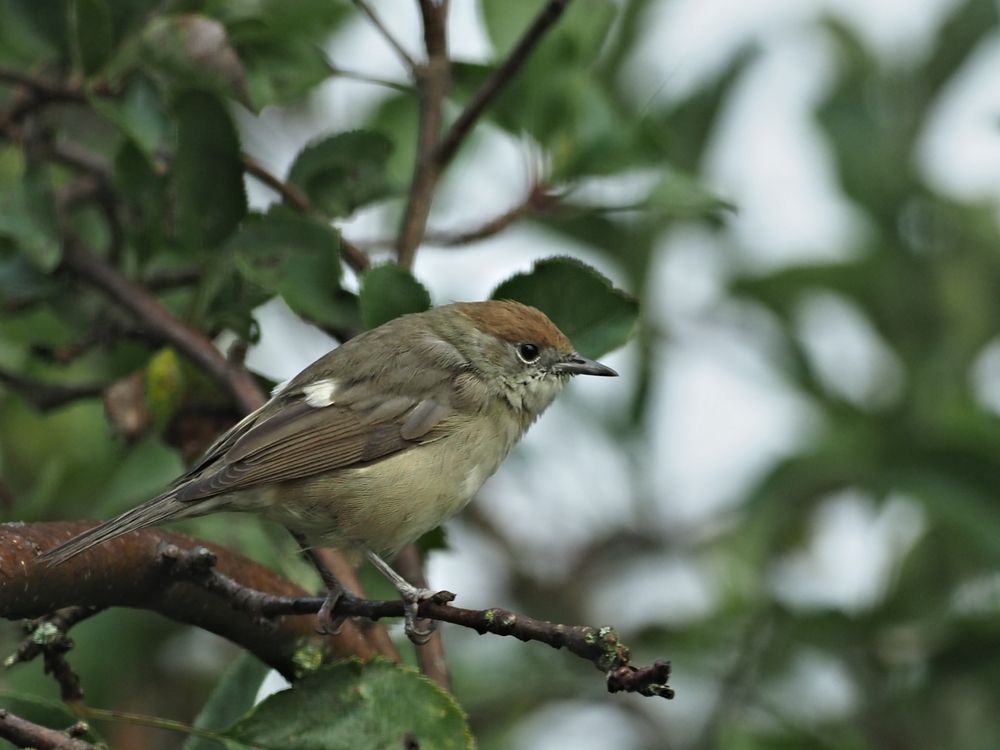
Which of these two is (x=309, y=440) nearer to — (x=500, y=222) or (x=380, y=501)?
(x=380, y=501)

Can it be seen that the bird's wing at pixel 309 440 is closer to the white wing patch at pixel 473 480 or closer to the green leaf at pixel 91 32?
the white wing patch at pixel 473 480

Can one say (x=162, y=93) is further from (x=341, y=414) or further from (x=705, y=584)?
(x=705, y=584)

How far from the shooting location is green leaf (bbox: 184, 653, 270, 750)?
3172mm

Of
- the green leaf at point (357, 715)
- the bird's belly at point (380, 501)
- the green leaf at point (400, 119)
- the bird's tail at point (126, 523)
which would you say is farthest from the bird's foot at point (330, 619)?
the green leaf at point (400, 119)

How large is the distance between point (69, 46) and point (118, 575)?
1.73 m

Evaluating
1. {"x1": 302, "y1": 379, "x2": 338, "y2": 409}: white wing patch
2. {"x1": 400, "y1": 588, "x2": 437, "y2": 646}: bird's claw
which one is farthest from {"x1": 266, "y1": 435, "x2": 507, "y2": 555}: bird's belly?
{"x1": 400, "y1": 588, "x2": 437, "y2": 646}: bird's claw

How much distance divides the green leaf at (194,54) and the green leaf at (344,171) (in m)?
0.24

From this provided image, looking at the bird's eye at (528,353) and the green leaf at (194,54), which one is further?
the bird's eye at (528,353)

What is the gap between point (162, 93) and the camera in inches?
149

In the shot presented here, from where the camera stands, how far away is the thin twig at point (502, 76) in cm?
337

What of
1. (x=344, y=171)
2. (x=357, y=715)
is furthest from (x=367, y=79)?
(x=357, y=715)

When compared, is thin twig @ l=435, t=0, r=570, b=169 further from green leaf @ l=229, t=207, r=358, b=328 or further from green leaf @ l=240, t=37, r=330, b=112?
green leaf @ l=240, t=37, r=330, b=112

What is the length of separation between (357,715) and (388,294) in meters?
0.98

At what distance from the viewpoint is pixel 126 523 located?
3.11 metres
